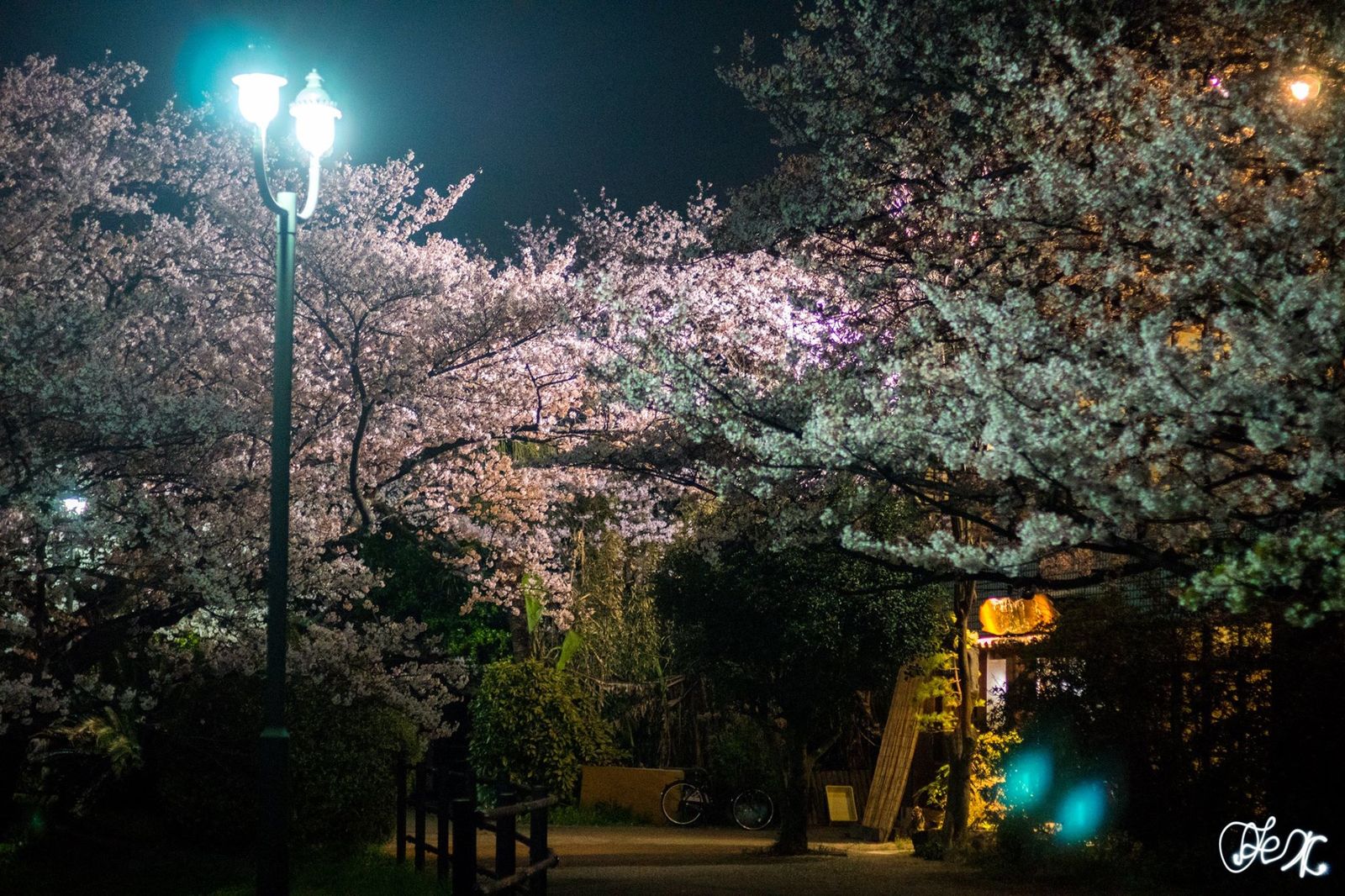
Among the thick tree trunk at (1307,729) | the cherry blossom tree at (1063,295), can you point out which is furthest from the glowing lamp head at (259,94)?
the thick tree trunk at (1307,729)

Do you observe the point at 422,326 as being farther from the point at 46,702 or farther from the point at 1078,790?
the point at 1078,790

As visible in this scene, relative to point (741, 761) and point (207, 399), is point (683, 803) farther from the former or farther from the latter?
point (207, 399)

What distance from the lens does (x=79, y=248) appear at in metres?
14.0

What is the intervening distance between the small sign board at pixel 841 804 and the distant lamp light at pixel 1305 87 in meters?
14.4

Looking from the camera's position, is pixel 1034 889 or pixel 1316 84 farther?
pixel 1034 889

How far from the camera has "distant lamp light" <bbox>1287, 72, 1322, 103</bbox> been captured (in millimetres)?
7312

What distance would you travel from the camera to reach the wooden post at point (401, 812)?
42.0 feet

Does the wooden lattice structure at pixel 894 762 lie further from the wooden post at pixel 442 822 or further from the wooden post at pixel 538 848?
the wooden post at pixel 538 848

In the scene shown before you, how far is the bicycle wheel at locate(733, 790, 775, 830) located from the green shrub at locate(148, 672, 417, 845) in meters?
7.96

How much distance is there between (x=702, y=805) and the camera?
20.9m

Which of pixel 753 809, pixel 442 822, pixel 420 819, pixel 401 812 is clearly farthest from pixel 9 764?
pixel 753 809

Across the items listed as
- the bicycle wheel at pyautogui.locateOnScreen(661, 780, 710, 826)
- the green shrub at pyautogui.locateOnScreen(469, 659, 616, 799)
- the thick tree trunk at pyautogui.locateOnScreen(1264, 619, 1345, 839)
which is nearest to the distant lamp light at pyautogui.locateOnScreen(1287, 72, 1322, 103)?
the thick tree trunk at pyautogui.locateOnScreen(1264, 619, 1345, 839)

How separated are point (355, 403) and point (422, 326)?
118 cm

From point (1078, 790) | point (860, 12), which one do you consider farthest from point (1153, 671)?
point (860, 12)
